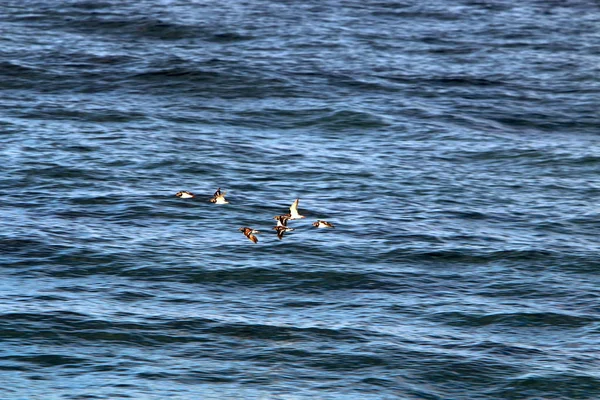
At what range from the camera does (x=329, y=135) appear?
2852 inches

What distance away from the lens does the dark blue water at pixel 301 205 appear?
44.3 metres

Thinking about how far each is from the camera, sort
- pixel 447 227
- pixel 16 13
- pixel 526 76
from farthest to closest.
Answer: pixel 16 13 < pixel 526 76 < pixel 447 227

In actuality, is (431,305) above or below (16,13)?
below

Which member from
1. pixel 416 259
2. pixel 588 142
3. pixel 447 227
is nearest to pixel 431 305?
pixel 416 259

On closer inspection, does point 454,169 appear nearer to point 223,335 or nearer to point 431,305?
point 431,305

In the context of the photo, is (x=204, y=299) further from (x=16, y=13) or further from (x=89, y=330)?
(x=16, y=13)

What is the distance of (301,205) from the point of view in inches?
2393

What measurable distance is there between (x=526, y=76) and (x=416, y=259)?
3747 centimetres

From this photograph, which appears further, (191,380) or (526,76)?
(526,76)

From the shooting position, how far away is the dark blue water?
145ft

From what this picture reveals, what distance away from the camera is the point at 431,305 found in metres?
49.9

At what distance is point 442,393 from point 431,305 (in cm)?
799

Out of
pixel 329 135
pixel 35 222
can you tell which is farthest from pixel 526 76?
pixel 35 222

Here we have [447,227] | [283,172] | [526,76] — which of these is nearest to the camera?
[447,227]
